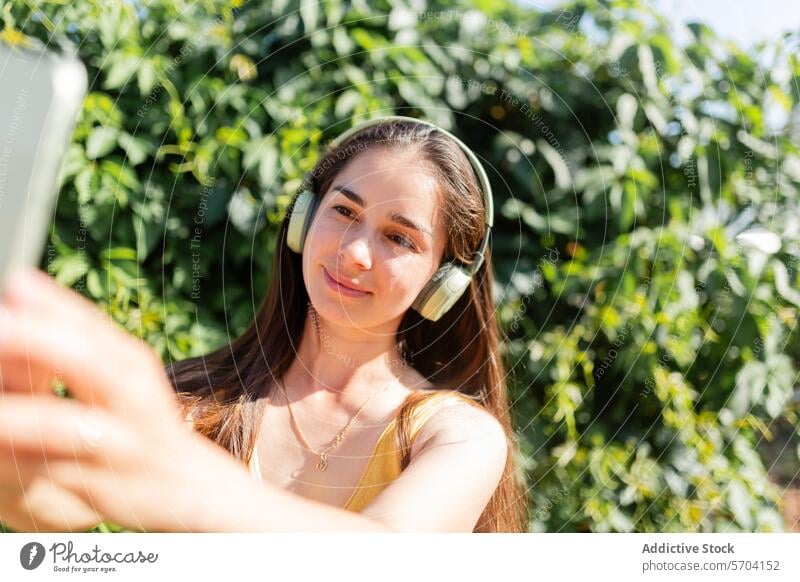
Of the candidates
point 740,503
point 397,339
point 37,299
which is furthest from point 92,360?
point 740,503

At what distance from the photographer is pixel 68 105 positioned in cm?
35

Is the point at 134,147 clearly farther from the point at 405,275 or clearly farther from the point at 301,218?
the point at 405,275

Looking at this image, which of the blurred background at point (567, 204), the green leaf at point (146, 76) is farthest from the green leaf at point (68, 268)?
the green leaf at point (146, 76)

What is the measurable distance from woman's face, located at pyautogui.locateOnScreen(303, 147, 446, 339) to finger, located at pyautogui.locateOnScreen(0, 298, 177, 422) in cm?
50

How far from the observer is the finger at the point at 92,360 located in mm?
356

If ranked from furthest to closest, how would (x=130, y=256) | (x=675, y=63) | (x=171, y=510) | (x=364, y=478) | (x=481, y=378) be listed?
(x=675, y=63), (x=130, y=256), (x=481, y=378), (x=364, y=478), (x=171, y=510)

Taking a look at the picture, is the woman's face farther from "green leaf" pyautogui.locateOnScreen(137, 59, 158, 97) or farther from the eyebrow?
"green leaf" pyautogui.locateOnScreen(137, 59, 158, 97)

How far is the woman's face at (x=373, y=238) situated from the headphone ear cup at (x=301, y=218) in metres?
0.03

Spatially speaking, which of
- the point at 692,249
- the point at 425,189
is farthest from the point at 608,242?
the point at 425,189

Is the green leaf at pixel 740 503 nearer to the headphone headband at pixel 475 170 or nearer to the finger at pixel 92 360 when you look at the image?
the headphone headband at pixel 475 170

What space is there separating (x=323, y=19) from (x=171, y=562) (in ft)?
2.50

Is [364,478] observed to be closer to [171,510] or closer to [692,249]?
[171,510]

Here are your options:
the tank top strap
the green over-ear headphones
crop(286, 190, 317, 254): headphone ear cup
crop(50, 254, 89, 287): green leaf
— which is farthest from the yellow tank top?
crop(50, 254, 89, 287): green leaf

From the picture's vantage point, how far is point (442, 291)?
90 cm
